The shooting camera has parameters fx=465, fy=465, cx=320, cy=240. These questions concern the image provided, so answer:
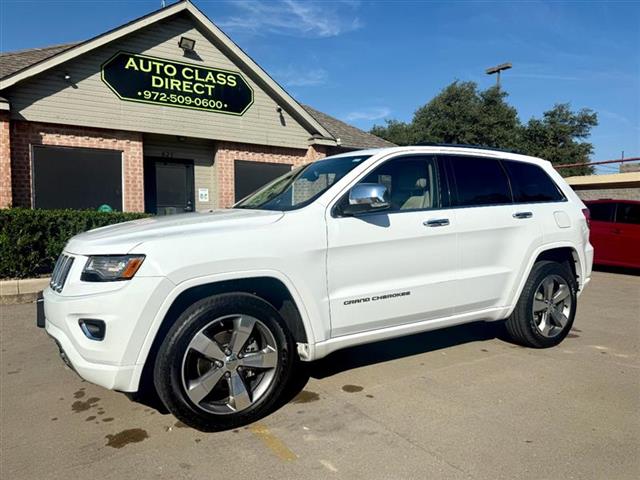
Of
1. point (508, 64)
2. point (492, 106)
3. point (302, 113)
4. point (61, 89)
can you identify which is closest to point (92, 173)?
point (61, 89)

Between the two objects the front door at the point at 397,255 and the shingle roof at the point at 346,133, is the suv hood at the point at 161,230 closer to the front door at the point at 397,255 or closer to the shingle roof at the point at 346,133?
the front door at the point at 397,255

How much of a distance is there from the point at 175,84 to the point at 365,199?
9791 mm

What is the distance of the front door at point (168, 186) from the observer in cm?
1190

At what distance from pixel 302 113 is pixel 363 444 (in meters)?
11.7

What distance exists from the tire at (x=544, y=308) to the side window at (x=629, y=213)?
6.94m

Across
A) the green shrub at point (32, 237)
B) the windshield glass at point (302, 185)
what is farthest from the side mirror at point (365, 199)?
the green shrub at point (32, 237)

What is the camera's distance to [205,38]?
39.4ft

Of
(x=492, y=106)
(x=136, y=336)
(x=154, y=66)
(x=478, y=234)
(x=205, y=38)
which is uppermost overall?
(x=492, y=106)

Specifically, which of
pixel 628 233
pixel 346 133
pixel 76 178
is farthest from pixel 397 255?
pixel 346 133

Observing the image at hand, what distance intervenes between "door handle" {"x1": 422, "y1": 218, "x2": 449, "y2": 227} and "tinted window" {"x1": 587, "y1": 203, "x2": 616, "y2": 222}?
28.6 feet

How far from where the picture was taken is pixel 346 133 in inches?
652

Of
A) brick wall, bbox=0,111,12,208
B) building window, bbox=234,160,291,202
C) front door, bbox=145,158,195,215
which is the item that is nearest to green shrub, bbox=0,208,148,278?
brick wall, bbox=0,111,12,208

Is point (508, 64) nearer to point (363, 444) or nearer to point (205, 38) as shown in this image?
point (205, 38)

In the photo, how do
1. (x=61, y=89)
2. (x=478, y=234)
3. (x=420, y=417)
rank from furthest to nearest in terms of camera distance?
1. (x=61, y=89)
2. (x=478, y=234)
3. (x=420, y=417)
